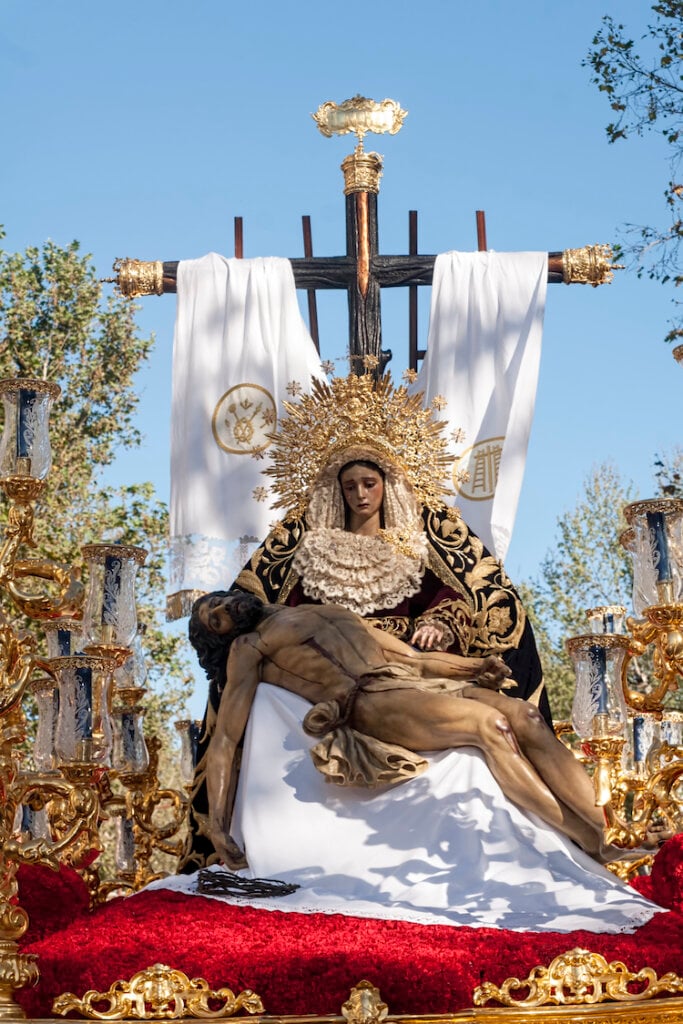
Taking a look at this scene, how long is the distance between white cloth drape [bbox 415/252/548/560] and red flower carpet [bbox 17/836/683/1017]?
5861 mm

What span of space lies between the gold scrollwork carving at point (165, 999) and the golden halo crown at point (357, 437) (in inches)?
142

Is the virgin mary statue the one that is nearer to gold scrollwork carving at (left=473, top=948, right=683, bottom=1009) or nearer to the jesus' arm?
the jesus' arm

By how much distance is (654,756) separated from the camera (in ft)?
19.8

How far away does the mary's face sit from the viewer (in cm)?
768

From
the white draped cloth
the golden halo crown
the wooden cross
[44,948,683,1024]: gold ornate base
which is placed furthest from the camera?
the wooden cross

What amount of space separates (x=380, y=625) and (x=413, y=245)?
4.28 meters

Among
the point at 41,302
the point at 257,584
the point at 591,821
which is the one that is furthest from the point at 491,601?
the point at 41,302

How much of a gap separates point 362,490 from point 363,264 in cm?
300

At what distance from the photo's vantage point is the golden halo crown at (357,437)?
785 cm

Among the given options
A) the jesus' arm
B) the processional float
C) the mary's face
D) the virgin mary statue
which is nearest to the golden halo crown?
the virgin mary statue

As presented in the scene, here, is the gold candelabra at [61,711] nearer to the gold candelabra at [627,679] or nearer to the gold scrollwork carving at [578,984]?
the gold scrollwork carving at [578,984]

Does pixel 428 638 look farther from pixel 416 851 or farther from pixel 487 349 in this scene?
pixel 487 349

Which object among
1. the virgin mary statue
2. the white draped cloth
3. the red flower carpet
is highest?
the virgin mary statue

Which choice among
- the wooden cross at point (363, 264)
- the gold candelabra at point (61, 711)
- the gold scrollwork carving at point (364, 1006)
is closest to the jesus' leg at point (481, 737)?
the gold candelabra at point (61, 711)
